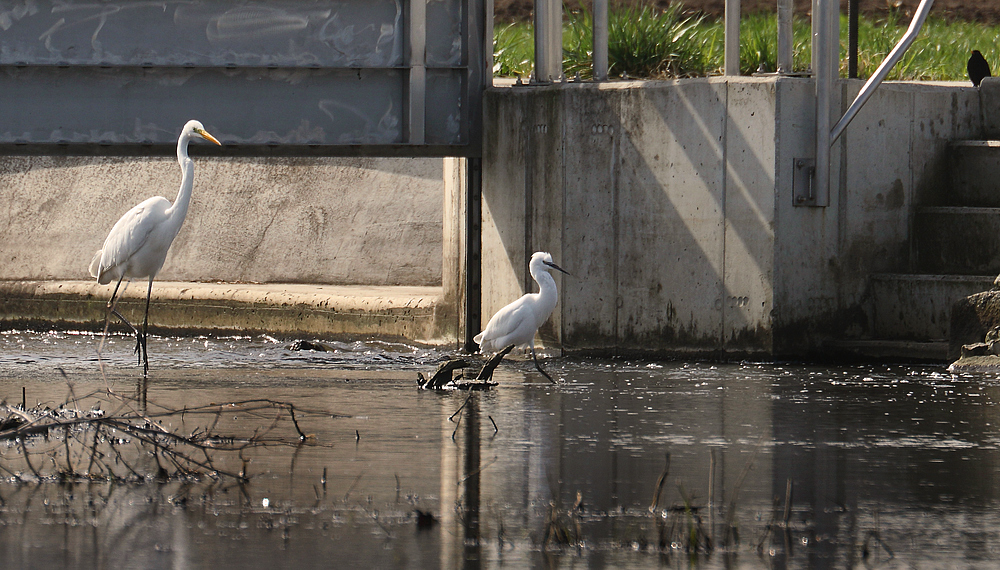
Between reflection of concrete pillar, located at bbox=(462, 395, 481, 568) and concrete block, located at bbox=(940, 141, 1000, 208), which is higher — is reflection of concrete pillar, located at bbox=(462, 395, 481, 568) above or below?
below

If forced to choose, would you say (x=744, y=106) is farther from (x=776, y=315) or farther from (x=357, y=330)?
(x=357, y=330)

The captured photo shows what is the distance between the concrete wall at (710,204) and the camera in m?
13.7

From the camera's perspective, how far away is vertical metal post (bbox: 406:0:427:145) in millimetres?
15445

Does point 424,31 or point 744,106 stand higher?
point 424,31

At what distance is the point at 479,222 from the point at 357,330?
262 centimetres

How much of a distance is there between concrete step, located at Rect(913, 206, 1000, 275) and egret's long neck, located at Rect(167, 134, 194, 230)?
674cm

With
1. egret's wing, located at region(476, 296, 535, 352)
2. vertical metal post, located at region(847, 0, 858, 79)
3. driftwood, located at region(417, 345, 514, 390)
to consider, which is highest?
vertical metal post, located at region(847, 0, 858, 79)

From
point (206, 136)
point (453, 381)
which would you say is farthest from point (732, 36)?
point (453, 381)

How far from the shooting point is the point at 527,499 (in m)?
6.76

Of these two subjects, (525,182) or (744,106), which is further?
(525,182)

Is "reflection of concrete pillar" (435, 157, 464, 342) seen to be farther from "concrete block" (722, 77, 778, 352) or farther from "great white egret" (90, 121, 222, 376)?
"concrete block" (722, 77, 778, 352)

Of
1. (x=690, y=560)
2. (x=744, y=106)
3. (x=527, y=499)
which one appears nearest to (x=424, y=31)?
(x=744, y=106)

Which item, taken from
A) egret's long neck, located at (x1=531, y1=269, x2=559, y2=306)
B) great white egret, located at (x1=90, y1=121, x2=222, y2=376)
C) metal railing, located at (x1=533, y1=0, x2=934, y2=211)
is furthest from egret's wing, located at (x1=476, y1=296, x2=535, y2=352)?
great white egret, located at (x1=90, y1=121, x2=222, y2=376)

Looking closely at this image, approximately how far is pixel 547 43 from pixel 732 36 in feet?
6.41
